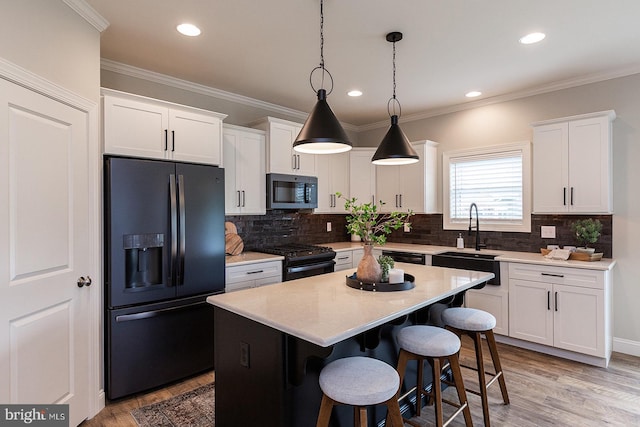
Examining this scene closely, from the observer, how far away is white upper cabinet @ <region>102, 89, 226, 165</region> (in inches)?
102

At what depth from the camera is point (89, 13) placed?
2.29 meters

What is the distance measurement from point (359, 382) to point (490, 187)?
3485 mm

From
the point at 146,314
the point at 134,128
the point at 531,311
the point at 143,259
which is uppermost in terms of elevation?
the point at 134,128

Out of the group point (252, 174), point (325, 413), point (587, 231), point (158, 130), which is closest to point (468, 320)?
point (325, 413)

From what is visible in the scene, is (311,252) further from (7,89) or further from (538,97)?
(538,97)

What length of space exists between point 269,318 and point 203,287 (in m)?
1.57

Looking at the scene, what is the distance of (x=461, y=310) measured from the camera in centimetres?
240

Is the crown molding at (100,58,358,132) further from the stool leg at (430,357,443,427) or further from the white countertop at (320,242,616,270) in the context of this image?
the stool leg at (430,357,443,427)

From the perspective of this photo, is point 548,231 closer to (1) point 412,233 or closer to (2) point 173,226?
(1) point 412,233

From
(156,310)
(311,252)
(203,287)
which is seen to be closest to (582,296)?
(311,252)

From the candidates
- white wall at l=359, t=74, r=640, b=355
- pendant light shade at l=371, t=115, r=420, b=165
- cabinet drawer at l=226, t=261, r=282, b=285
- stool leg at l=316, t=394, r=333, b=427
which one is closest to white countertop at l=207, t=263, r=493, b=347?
stool leg at l=316, t=394, r=333, b=427

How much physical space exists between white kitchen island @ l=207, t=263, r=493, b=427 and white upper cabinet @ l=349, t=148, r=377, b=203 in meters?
2.87

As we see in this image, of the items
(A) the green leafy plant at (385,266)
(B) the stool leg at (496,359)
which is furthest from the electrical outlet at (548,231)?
(A) the green leafy plant at (385,266)

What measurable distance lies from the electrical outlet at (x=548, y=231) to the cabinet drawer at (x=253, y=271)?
9.47 feet
